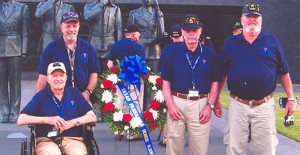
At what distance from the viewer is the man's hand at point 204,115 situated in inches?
201

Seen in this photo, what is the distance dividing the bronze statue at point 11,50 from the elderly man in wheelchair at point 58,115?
4.23 m

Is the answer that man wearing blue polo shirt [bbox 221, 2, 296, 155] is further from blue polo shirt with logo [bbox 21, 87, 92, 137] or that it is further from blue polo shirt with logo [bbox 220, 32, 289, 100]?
blue polo shirt with logo [bbox 21, 87, 92, 137]

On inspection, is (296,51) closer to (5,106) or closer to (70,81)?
(5,106)

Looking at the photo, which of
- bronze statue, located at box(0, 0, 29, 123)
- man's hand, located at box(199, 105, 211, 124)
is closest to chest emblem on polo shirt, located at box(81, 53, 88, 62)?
man's hand, located at box(199, 105, 211, 124)

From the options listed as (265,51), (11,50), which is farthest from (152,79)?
(11,50)

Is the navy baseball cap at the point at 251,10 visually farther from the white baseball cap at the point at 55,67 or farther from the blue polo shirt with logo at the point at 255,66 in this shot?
the white baseball cap at the point at 55,67

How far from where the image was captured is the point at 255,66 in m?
4.94

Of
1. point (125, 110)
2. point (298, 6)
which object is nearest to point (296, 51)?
point (298, 6)

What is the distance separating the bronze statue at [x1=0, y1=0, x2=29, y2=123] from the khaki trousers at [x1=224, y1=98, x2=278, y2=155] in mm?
5339

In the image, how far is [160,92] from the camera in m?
5.86

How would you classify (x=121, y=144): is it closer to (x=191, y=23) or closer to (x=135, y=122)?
(x=135, y=122)

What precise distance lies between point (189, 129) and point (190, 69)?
68 centimetres

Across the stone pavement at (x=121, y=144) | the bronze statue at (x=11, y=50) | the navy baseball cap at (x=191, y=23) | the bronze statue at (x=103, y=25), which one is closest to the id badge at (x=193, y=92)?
the navy baseball cap at (x=191, y=23)

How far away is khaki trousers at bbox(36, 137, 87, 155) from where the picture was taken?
495 cm
